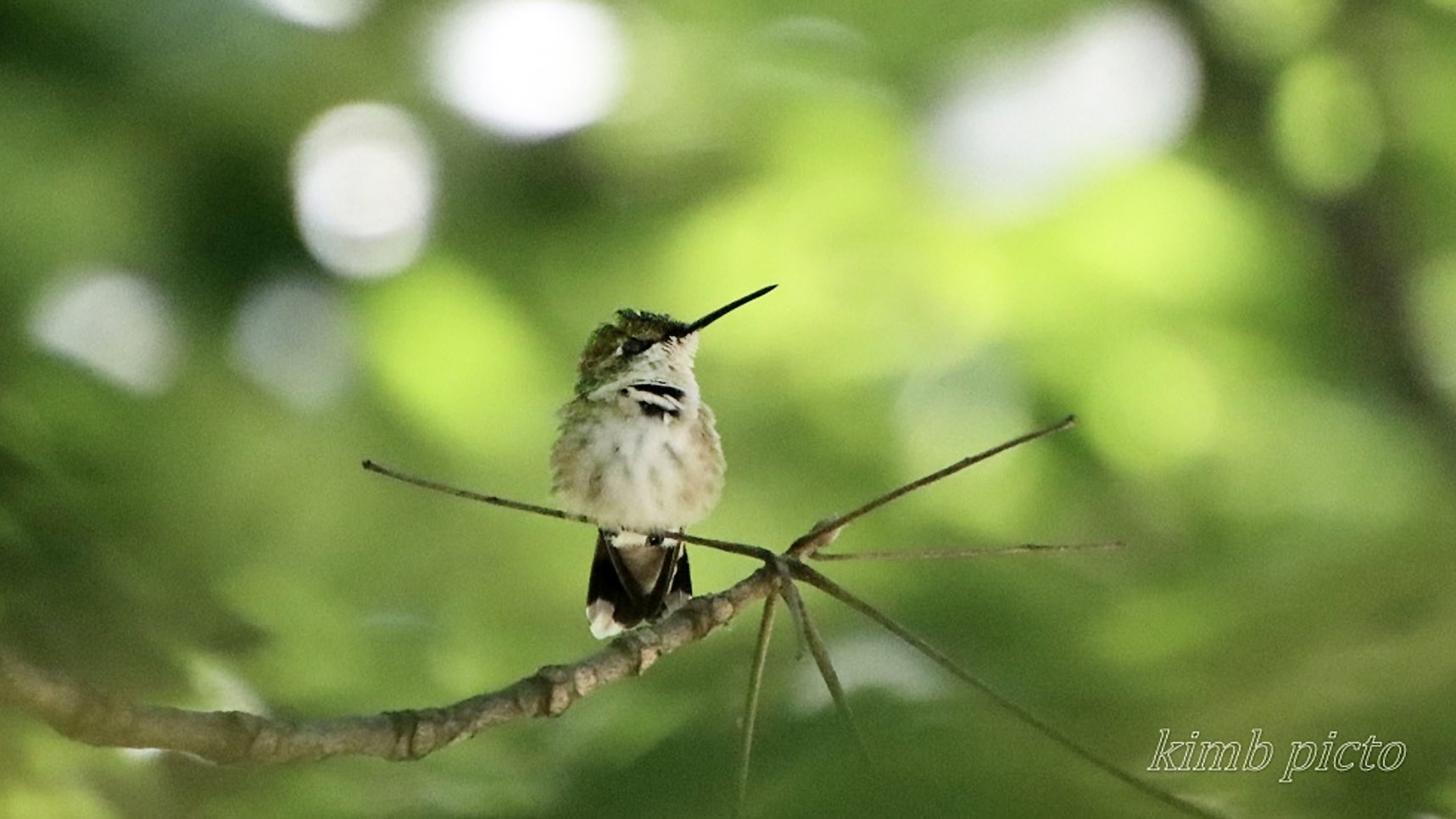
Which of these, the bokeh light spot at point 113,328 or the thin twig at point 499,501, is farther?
the bokeh light spot at point 113,328

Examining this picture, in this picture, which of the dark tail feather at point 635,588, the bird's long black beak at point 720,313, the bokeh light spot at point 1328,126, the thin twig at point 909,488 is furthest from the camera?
the bokeh light spot at point 1328,126

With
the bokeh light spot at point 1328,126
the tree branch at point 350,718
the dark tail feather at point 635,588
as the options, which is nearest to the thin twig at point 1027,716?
the tree branch at point 350,718

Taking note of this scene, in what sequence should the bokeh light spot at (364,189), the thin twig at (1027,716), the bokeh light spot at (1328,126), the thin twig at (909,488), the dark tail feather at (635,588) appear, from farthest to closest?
the bokeh light spot at (1328,126)
the bokeh light spot at (364,189)
the dark tail feather at (635,588)
the thin twig at (909,488)
the thin twig at (1027,716)

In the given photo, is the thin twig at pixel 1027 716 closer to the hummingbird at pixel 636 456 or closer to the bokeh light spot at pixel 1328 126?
the hummingbird at pixel 636 456

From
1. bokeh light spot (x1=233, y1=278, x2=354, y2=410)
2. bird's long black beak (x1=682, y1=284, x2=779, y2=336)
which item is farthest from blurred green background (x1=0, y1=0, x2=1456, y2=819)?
bird's long black beak (x1=682, y1=284, x2=779, y2=336)

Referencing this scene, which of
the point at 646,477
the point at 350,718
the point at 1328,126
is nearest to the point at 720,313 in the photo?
the point at 646,477

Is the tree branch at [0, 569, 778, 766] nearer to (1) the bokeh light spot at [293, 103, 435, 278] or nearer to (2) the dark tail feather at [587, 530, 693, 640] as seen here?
(2) the dark tail feather at [587, 530, 693, 640]

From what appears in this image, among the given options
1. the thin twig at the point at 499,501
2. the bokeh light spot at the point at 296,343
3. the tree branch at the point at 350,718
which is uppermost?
the bokeh light spot at the point at 296,343
